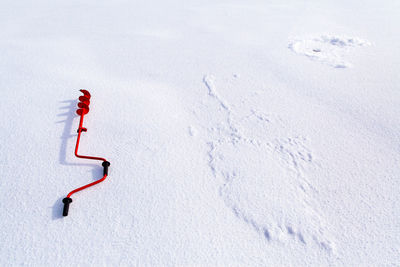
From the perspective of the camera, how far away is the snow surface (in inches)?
48.2

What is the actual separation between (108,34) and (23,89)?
1.41m

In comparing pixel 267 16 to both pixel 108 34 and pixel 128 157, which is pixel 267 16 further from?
pixel 128 157

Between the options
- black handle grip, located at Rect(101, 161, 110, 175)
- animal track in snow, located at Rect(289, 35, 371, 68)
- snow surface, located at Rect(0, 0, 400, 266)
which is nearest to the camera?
snow surface, located at Rect(0, 0, 400, 266)

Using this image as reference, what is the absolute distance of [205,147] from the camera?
67.0 inches

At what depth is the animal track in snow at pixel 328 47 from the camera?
2576mm

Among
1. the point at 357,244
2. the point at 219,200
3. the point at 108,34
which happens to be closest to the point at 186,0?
the point at 108,34

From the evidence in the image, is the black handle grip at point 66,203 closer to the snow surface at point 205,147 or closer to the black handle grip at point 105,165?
the snow surface at point 205,147

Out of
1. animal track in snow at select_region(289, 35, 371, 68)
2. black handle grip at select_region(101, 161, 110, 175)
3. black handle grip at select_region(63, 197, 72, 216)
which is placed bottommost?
black handle grip at select_region(63, 197, 72, 216)

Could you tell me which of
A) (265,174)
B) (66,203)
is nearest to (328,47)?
(265,174)

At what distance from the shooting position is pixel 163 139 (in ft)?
5.75

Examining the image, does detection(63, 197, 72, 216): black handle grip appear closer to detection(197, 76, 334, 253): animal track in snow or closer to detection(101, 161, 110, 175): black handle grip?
detection(101, 161, 110, 175): black handle grip

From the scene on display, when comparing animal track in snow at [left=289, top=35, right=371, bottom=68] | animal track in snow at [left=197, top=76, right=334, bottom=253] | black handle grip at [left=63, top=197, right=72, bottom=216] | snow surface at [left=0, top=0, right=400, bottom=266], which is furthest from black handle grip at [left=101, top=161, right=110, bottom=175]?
animal track in snow at [left=289, top=35, right=371, bottom=68]

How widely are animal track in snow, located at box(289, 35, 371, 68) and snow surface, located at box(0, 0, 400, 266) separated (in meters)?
0.02

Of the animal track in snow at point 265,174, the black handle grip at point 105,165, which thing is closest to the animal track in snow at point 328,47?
the animal track in snow at point 265,174
